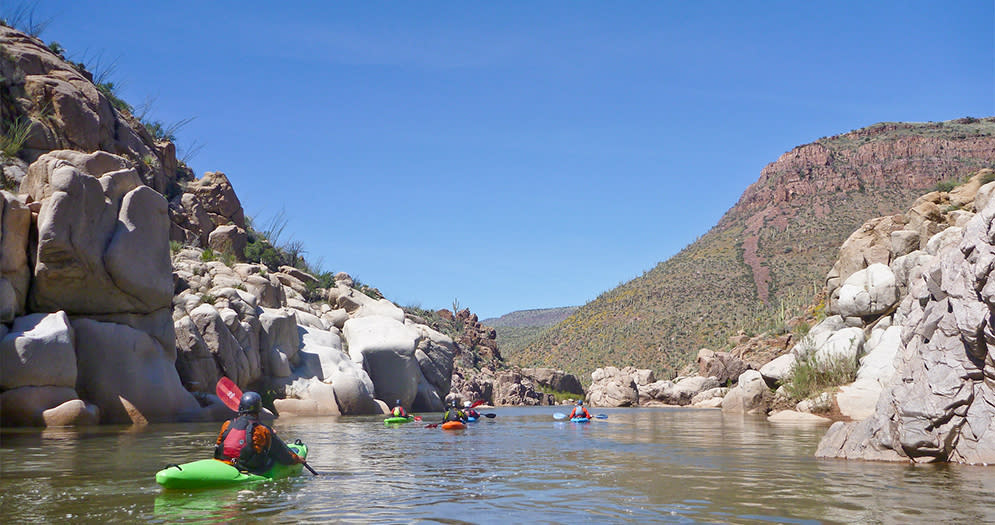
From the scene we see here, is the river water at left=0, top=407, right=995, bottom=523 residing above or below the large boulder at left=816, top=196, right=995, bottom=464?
below

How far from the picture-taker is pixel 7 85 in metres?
30.4

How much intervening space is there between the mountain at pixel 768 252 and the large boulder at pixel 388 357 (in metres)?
29.1

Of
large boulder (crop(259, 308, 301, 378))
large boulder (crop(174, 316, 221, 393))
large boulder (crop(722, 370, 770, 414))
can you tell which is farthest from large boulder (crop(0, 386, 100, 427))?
large boulder (crop(722, 370, 770, 414))

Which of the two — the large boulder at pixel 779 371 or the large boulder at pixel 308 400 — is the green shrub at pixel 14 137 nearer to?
the large boulder at pixel 308 400

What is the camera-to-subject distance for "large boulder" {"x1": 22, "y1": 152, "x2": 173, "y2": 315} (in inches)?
923

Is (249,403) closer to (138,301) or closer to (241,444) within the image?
(241,444)

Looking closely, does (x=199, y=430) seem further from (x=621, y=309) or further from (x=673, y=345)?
(x=621, y=309)

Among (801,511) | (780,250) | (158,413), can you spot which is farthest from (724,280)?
(801,511)

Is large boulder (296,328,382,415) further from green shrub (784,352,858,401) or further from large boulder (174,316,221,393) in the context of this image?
green shrub (784,352,858,401)

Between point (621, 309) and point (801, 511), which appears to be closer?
point (801, 511)

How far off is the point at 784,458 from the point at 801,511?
710cm

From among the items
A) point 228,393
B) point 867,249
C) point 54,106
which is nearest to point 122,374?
point 228,393

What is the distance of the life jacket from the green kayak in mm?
201

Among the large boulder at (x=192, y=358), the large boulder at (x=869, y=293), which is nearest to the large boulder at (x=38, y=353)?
the large boulder at (x=192, y=358)
